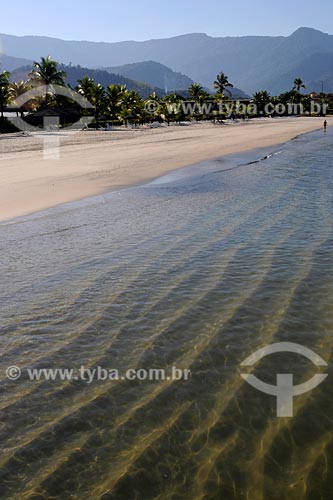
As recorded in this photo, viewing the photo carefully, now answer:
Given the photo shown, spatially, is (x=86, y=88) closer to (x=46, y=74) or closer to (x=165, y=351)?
(x=46, y=74)

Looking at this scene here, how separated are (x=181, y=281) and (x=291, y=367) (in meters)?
4.36

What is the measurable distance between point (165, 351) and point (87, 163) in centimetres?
2850

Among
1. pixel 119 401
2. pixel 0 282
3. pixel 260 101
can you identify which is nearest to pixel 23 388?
pixel 119 401

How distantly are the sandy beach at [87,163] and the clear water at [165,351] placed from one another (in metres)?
6.21

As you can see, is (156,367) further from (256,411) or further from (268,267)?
(268,267)

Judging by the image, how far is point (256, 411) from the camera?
6.41 metres

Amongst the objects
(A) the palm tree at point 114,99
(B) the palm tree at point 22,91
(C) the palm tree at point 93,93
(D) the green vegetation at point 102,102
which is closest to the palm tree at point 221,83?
(D) the green vegetation at point 102,102

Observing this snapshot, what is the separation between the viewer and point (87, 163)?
34.7 meters

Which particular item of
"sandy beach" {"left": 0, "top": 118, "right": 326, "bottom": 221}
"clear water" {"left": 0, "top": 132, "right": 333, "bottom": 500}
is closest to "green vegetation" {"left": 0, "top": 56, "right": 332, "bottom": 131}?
"sandy beach" {"left": 0, "top": 118, "right": 326, "bottom": 221}

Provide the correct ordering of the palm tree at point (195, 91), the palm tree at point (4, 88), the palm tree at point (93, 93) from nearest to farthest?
the palm tree at point (4, 88)
the palm tree at point (93, 93)
the palm tree at point (195, 91)

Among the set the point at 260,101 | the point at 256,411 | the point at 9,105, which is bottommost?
the point at 256,411

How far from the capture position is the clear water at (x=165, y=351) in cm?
528

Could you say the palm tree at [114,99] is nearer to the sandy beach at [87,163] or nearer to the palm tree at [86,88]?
the palm tree at [86,88]

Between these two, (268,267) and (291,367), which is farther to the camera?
(268,267)
